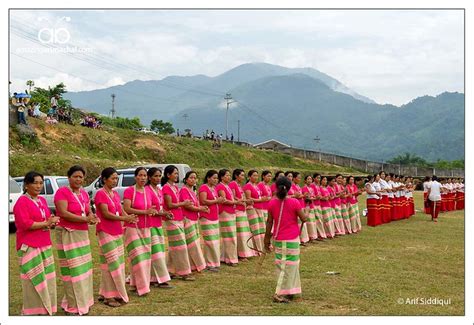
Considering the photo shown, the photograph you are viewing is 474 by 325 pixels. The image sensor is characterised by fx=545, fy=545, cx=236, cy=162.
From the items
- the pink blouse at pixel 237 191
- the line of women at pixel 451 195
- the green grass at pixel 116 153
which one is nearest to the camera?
the pink blouse at pixel 237 191

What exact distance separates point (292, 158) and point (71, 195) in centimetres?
5225

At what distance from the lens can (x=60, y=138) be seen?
104 ft

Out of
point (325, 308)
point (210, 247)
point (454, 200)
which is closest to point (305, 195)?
point (210, 247)

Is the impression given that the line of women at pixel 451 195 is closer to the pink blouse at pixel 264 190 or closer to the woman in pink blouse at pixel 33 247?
the pink blouse at pixel 264 190

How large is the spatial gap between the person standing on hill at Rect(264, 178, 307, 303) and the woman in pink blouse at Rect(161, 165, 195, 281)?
1820 millimetres

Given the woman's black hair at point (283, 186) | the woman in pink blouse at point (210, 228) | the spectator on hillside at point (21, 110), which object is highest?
the spectator on hillside at point (21, 110)

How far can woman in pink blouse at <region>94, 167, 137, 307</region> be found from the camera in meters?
6.76

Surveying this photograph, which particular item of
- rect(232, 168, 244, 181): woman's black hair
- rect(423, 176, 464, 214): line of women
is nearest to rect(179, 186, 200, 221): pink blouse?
rect(232, 168, 244, 181): woman's black hair

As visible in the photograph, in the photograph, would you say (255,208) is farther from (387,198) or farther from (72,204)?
(387,198)

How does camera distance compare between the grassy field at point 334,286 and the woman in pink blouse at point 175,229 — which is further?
the woman in pink blouse at point 175,229

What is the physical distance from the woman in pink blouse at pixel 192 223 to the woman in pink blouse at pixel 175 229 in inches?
8.5

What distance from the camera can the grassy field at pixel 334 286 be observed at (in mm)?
6582

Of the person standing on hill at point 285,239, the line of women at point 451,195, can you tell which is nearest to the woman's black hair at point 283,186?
the person standing on hill at point 285,239

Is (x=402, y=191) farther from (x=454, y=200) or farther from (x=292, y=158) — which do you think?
(x=292, y=158)
